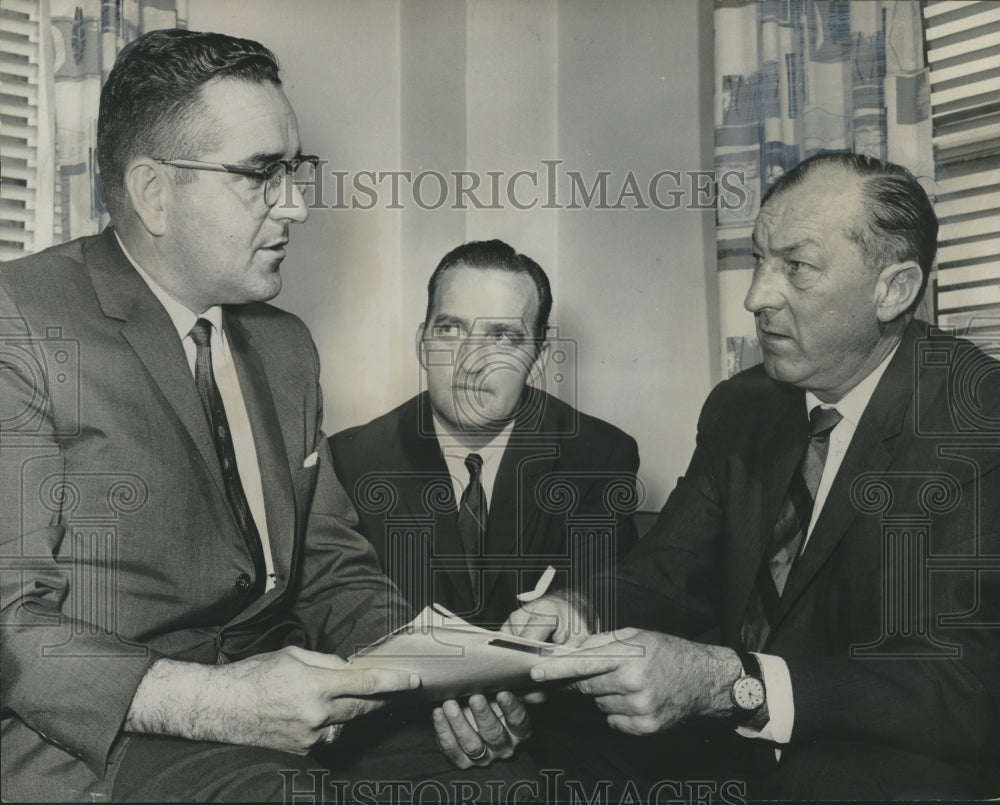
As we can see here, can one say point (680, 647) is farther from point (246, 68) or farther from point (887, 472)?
point (246, 68)

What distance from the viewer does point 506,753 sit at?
2.16 m

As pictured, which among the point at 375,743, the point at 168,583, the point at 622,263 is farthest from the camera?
the point at 622,263

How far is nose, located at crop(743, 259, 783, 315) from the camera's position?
2.22m

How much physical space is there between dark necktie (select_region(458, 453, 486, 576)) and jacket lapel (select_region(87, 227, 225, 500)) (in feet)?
1.65

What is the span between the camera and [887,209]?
2.21 m

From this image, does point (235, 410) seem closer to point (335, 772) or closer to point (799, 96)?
point (335, 772)

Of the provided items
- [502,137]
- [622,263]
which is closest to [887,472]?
[622,263]

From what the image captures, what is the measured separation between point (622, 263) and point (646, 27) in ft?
1.78

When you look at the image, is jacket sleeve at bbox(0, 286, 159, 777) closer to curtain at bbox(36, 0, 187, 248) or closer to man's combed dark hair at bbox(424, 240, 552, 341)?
curtain at bbox(36, 0, 187, 248)

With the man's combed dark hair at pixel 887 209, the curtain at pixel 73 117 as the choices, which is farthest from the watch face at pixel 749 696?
the curtain at pixel 73 117

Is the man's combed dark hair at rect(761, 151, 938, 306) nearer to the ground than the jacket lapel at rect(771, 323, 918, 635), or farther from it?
farther from it

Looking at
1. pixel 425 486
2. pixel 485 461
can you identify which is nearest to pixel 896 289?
pixel 485 461

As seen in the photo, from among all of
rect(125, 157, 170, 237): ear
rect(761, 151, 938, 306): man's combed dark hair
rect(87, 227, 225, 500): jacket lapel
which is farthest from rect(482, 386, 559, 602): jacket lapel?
rect(125, 157, 170, 237): ear

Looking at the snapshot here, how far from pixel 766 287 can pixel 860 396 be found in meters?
0.30
